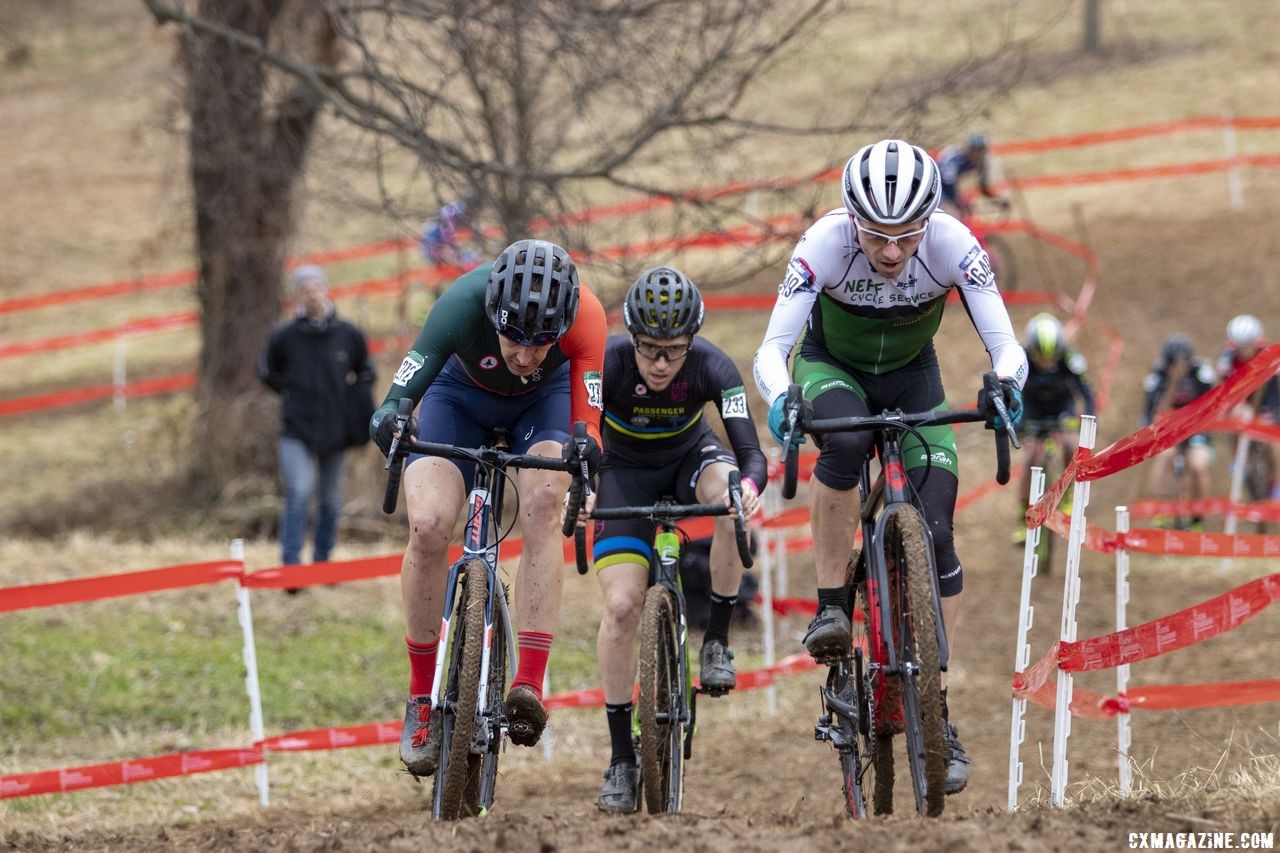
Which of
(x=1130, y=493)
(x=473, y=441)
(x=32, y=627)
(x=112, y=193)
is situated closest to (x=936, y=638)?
(x=473, y=441)

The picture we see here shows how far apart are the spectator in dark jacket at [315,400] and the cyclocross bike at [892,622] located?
6649 millimetres

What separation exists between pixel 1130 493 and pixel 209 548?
10.3 metres

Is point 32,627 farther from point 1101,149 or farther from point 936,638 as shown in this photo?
point 1101,149

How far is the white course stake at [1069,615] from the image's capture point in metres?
5.70

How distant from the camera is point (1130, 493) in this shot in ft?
54.9

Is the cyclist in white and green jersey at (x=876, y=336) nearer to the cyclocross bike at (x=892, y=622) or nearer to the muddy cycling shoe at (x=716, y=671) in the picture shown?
the cyclocross bike at (x=892, y=622)

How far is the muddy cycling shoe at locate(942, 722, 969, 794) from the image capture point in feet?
17.7

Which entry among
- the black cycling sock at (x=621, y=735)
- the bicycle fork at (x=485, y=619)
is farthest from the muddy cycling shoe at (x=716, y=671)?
the bicycle fork at (x=485, y=619)

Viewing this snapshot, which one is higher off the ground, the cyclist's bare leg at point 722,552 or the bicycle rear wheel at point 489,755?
the cyclist's bare leg at point 722,552

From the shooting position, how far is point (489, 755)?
5.80 meters

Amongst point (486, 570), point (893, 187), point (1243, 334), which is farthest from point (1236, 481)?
point (486, 570)

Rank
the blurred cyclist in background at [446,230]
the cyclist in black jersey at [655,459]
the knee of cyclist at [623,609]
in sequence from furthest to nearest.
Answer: the blurred cyclist in background at [446,230] < the knee of cyclist at [623,609] < the cyclist in black jersey at [655,459]

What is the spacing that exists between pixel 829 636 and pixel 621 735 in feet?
4.33

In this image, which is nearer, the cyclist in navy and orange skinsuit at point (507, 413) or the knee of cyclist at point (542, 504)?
the cyclist in navy and orange skinsuit at point (507, 413)
